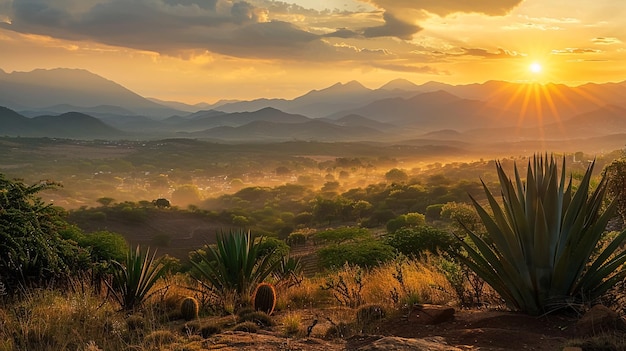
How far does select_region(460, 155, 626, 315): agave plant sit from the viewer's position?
5.57 m

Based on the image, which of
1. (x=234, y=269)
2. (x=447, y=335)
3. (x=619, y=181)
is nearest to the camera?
(x=447, y=335)

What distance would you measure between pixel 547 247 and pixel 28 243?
25.7 ft

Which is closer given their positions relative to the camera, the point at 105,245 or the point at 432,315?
the point at 432,315

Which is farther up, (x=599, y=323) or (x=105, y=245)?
(x=599, y=323)

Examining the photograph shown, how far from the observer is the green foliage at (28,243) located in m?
8.05

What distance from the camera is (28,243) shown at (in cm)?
830

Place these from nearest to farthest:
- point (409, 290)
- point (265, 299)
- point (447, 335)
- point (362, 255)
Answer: point (447, 335) → point (265, 299) → point (409, 290) → point (362, 255)

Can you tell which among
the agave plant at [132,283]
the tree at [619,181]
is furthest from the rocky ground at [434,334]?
the tree at [619,181]

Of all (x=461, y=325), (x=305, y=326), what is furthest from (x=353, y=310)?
(x=461, y=325)

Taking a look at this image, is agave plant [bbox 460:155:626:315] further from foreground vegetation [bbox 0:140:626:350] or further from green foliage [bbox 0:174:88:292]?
green foliage [bbox 0:174:88:292]

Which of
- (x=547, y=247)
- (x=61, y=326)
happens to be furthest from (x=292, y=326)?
(x=547, y=247)

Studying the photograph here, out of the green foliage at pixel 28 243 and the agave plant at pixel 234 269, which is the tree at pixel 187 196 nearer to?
the green foliage at pixel 28 243

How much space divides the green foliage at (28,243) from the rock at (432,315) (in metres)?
6.10

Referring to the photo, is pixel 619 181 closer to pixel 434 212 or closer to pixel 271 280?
pixel 271 280
